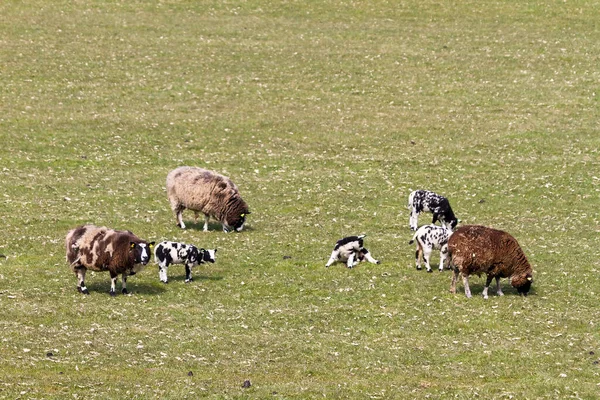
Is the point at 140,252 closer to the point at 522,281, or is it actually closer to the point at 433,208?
the point at 522,281

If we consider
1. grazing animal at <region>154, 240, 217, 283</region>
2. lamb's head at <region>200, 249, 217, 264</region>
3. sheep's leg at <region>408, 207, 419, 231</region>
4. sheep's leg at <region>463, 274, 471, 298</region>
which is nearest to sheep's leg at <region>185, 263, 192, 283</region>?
grazing animal at <region>154, 240, 217, 283</region>

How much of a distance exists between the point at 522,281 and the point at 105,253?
11.9m

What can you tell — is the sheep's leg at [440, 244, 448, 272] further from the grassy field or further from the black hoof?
the black hoof

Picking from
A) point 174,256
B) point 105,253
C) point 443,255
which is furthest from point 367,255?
point 105,253

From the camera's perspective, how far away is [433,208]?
36281mm

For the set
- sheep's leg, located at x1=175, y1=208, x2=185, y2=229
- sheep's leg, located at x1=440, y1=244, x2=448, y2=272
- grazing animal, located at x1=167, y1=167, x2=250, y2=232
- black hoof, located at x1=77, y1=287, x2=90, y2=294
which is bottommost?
black hoof, located at x1=77, y1=287, x2=90, y2=294

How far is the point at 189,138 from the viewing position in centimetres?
5003

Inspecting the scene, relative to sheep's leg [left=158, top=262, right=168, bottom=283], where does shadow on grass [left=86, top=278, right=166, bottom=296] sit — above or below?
below

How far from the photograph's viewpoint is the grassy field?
23547 mm

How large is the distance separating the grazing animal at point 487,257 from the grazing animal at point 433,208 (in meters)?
6.71

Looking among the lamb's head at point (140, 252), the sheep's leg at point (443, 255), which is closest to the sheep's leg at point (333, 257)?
the sheep's leg at point (443, 255)

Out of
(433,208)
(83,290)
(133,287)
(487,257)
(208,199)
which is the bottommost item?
(133,287)

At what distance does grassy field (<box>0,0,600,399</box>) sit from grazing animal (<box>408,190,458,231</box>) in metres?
1.04

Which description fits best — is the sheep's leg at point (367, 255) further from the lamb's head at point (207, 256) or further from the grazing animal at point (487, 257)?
the lamb's head at point (207, 256)
